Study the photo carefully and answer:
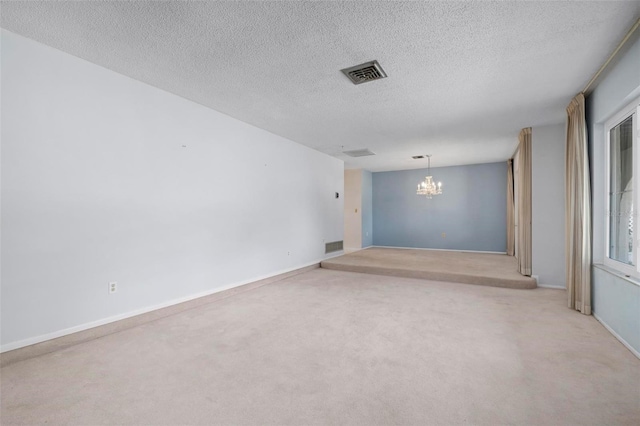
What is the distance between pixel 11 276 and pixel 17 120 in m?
1.34

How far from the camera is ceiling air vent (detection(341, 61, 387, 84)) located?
2922 millimetres

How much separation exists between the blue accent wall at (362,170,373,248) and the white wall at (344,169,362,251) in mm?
153

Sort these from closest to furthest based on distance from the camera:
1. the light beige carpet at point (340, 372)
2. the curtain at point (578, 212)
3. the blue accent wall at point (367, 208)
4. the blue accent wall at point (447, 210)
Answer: the light beige carpet at point (340, 372), the curtain at point (578, 212), the blue accent wall at point (447, 210), the blue accent wall at point (367, 208)

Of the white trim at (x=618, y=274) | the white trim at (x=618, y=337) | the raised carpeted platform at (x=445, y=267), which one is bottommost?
the white trim at (x=618, y=337)

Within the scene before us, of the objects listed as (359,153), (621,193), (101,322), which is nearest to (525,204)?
(621,193)

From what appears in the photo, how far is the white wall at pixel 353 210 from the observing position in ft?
30.7

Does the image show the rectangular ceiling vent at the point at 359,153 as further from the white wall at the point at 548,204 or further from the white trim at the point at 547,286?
the white trim at the point at 547,286

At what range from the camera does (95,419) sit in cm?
175

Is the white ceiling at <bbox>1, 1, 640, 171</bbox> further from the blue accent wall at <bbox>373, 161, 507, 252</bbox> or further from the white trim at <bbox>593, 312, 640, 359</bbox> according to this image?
the blue accent wall at <bbox>373, 161, 507, 252</bbox>

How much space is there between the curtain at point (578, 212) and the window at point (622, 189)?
0.63 ft

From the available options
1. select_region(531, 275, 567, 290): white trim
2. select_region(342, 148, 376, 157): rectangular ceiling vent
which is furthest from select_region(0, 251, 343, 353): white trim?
select_region(531, 275, 567, 290): white trim

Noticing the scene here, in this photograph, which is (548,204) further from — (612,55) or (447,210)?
(447,210)

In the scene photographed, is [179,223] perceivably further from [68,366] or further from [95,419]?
[95,419]

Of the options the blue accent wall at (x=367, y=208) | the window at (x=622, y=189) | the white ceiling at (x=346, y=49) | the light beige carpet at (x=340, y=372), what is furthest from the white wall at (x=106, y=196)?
the blue accent wall at (x=367, y=208)
